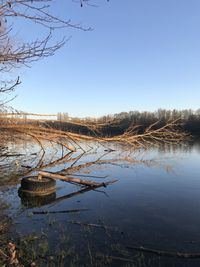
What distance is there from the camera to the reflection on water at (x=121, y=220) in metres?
6.27

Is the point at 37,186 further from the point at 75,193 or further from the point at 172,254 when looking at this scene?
the point at 172,254

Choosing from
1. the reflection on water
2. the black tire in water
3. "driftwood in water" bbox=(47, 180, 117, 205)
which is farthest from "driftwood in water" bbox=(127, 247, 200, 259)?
the black tire in water

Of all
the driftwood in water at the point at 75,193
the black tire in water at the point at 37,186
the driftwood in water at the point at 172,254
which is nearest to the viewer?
the driftwood in water at the point at 172,254

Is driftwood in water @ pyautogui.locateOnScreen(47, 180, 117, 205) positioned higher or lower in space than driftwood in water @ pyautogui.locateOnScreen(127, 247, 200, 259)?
higher

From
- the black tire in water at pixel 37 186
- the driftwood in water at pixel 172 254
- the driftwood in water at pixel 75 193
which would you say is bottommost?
the driftwood in water at pixel 172 254

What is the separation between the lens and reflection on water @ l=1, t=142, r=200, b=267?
6.27 meters

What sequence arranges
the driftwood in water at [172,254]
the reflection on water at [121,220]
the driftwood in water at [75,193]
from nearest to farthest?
the driftwood in water at [172,254] < the reflection on water at [121,220] < the driftwood in water at [75,193]

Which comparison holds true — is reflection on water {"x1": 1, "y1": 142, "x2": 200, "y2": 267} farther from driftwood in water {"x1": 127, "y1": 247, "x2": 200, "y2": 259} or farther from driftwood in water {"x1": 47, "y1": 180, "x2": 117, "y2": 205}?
driftwood in water {"x1": 127, "y1": 247, "x2": 200, "y2": 259}

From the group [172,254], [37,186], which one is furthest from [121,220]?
[37,186]

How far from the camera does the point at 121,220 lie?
833cm

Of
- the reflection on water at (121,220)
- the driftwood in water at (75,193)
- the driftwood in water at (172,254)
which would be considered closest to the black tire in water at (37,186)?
the reflection on water at (121,220)

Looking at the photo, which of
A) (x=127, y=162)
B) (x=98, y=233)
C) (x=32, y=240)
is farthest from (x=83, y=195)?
(x=127, y=162)

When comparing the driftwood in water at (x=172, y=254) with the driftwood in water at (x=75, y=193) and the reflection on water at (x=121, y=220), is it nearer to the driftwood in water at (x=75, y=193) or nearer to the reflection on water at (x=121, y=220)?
the reflection on water at (x=121, y=220)

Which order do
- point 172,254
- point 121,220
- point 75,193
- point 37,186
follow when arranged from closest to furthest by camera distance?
point 172,254
point 121,220
point 37,186
point 75,193
